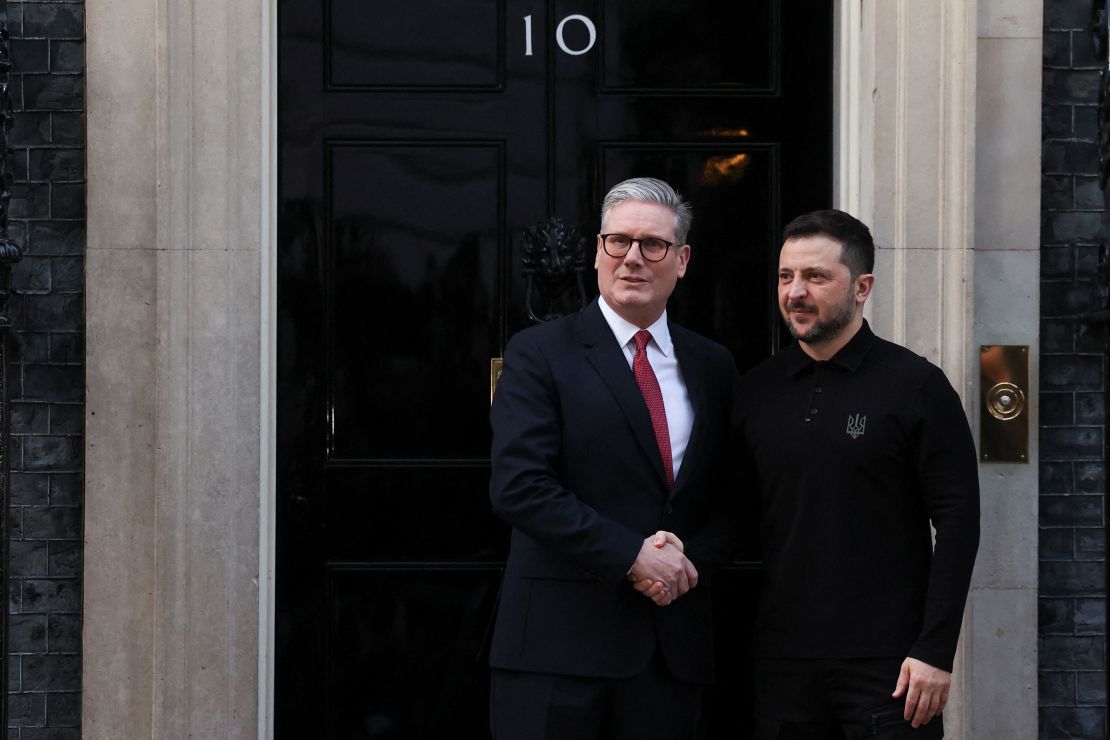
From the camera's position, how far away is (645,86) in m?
4.29

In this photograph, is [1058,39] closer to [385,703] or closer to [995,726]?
[995,726]

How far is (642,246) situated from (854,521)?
78cm

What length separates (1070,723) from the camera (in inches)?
163

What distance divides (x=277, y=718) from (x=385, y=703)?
340mm

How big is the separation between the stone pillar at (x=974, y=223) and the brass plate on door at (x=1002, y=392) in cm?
3

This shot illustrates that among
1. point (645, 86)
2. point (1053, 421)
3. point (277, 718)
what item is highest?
point (645, 86)

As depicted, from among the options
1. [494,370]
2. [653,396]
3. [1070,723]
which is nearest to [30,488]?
[494,370]

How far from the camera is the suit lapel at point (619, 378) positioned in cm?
307

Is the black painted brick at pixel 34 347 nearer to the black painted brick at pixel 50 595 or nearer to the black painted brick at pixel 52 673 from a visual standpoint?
the black painted brick at pixel 50 595

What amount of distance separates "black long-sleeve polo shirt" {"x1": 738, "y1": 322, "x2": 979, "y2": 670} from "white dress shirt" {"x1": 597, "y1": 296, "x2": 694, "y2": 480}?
0.23 m

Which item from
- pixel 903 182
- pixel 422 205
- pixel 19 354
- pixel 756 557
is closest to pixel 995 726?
pixel 756 557

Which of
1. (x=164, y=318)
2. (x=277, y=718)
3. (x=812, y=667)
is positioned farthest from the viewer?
(x=277, y=718)

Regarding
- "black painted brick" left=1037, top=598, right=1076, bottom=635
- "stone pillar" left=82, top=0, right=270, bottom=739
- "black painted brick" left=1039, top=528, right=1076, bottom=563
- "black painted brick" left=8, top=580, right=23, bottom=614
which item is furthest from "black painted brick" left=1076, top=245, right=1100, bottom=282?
"black painted brick" left=8, top=580, right=23, bottom=614

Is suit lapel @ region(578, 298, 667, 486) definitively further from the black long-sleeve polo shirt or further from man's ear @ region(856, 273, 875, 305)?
man's ear @ region(856, 273, 875, 305)
